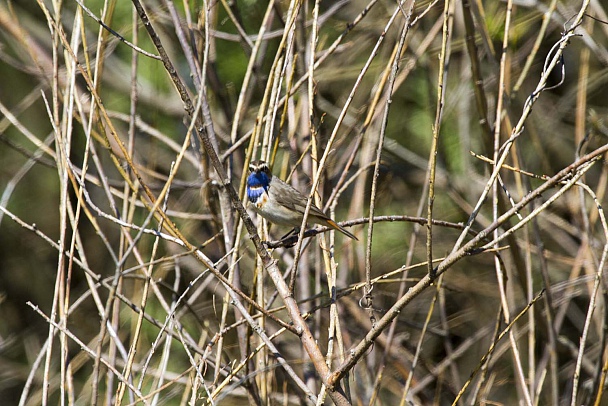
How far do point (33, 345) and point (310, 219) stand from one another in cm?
364

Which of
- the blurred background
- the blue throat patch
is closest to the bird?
the blue throat patch

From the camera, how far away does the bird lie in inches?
144

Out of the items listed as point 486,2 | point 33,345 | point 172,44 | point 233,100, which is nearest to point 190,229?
point 233,100

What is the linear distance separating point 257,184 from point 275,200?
0.27 m

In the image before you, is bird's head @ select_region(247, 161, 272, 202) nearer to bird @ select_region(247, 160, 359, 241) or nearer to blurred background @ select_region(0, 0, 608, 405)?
bird @ select_region(247, 160, 359, 241)

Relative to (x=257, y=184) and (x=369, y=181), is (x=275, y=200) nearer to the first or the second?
(x=257, y=184)

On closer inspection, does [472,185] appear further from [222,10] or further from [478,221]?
[222,10]

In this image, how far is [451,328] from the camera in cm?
546

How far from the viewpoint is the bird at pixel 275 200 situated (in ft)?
12.0

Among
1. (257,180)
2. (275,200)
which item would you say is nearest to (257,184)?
(257,180)

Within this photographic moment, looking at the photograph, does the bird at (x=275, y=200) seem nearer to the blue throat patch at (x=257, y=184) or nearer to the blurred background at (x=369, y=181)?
the blue throat patch at (x=257, y=184)

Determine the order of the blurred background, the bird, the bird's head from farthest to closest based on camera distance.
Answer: the blurred background
the bird's head
the bird

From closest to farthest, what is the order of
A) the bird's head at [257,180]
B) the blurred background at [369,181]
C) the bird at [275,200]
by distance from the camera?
the bird at [275,200], the bird's head at [257,180], the blurred background at [369,181]

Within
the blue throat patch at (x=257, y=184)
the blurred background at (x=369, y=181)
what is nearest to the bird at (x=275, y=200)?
the blue throat patch at (x=257, y=184)
